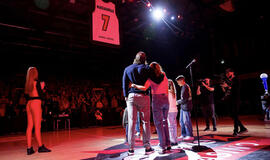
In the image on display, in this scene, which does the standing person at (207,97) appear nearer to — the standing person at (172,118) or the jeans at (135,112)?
the standing person at (172,118)

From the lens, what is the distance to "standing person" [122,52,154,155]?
10.0ft

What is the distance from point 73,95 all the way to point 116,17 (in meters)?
7.15

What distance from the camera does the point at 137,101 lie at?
304 cm

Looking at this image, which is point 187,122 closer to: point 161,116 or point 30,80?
point 161,116

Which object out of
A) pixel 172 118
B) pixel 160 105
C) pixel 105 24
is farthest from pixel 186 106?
pixel 105 24

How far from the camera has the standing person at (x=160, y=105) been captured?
125 inches

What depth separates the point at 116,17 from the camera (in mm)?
5703

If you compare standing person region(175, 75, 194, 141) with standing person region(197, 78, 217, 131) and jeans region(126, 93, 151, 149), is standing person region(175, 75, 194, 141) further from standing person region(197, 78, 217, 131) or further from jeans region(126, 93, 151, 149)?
standing person region(197, 78, 217, 131)

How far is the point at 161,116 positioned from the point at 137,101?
54cm

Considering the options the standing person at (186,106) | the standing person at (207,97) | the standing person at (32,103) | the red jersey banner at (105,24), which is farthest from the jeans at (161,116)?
the standing person at (207,97)

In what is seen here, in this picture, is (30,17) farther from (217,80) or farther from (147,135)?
(217,80)

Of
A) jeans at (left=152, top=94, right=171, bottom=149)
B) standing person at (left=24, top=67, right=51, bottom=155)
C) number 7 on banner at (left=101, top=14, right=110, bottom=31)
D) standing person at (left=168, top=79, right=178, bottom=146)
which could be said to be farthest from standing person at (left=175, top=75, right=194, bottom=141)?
standing person at (left=24, top=67, right=51, bottom=155)

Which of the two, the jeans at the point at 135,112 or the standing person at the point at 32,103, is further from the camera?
the standing person at the point at 32,103

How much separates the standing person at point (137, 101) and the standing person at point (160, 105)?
156 mm
